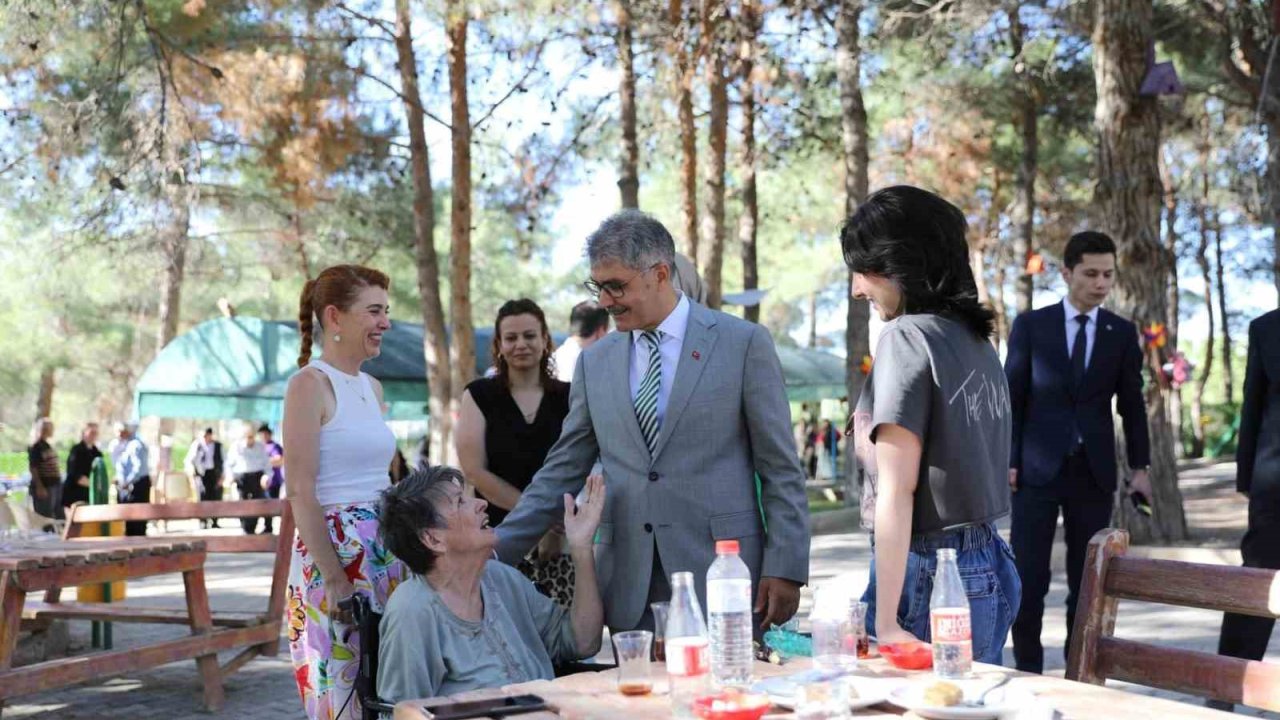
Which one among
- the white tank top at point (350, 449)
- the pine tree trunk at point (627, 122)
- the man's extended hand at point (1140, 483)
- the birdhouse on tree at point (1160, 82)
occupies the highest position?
the pine tree trunk at point (627, 122)

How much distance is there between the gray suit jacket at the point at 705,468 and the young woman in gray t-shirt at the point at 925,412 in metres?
0.39

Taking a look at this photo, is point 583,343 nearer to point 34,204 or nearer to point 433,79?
point 433,79

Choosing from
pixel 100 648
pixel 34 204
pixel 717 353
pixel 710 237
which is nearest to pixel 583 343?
pixel 717 353

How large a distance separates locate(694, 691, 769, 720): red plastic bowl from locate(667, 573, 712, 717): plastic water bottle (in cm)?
3

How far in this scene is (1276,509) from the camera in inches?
209

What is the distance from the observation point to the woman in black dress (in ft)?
17.2

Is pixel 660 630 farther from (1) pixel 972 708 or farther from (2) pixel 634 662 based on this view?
(1) pixel 972 708

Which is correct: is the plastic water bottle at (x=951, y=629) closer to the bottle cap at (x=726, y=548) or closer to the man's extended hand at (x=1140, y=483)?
the bottle cap at (x=726, y=548)

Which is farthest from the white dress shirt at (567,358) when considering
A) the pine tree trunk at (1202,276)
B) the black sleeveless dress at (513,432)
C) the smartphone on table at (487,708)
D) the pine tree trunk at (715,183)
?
the pine tree trunk at (1202,276)

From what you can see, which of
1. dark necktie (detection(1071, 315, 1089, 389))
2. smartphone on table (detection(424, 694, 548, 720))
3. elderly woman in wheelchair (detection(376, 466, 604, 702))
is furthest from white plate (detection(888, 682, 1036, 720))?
dark necktie (detection(1071, 315, 1089, 389))

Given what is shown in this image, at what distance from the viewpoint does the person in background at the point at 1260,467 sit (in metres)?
5.27

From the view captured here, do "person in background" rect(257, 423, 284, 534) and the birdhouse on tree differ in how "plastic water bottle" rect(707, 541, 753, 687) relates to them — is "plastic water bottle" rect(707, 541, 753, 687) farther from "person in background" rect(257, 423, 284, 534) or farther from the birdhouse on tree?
"person in background" rect(257, 423, 284, 534)

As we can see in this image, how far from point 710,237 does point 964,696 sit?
51.5ft

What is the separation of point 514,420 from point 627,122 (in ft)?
38.5
